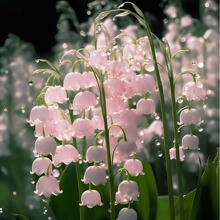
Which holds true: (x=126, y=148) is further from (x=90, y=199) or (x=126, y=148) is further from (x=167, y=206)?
(x=167, y=206)

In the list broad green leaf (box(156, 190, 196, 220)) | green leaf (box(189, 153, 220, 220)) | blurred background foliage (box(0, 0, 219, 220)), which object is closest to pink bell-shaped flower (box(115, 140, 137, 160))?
green leaf (box(189, 153, 220, 220))

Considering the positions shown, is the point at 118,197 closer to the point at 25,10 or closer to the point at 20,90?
the point at 20,90

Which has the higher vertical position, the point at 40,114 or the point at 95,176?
the point at 40,114

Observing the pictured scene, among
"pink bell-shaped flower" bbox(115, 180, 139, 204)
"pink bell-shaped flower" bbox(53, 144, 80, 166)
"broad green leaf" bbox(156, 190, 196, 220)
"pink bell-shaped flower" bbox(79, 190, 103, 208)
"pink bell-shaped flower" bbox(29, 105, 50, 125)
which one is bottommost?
"broad green leaf" bbox(156, 190, 196, 220)

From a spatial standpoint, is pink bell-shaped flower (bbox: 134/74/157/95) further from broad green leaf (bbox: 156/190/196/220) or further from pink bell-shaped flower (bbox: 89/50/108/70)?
broad green leaf (bbox: 156/190/196/220)

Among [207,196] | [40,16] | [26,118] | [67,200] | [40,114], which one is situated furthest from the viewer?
[40,16]

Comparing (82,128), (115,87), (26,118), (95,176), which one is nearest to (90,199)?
(95,176)
